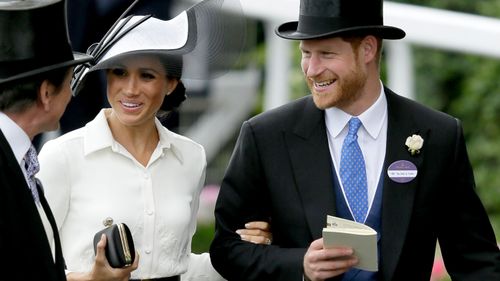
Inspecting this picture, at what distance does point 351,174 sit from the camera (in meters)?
6.05

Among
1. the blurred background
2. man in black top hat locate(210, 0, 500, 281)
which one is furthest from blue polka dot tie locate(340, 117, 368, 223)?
the blurred background

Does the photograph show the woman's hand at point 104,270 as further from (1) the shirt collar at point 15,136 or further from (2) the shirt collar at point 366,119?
(2) the shirt collar at point 366,119

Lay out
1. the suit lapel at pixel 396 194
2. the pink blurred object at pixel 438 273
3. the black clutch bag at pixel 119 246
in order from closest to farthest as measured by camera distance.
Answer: the black clutch bag at pixel 119 246
the suit lapel at pixel 396 194
the pink blurred object at pixel 438 273

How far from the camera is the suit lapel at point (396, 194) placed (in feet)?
19.7

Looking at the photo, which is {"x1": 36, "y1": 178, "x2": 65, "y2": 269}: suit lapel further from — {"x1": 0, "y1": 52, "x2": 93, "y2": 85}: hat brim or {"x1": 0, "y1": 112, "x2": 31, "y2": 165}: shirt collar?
{"x1": 0, "y1": 52, "x2": 93, "y2": 85}: hat brim

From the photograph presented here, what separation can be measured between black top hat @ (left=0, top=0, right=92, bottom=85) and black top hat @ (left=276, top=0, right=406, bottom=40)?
1135 millimetres

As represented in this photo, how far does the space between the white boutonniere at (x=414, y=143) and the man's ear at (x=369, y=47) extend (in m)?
0.34

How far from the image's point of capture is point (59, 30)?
17.1 feet

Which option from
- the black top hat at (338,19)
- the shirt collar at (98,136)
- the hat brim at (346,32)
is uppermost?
the black top hat at (338,19)

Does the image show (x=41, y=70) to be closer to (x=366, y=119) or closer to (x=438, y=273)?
(x=366, y=119)

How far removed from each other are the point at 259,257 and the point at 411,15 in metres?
4.43

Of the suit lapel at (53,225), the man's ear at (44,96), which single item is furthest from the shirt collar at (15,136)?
the suit lapel at (53,225)

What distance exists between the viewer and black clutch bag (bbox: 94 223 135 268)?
560 centimetres

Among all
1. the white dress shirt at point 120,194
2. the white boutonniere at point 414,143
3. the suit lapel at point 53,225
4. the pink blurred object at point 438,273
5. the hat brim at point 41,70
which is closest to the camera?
the hat brim at point 41,70
